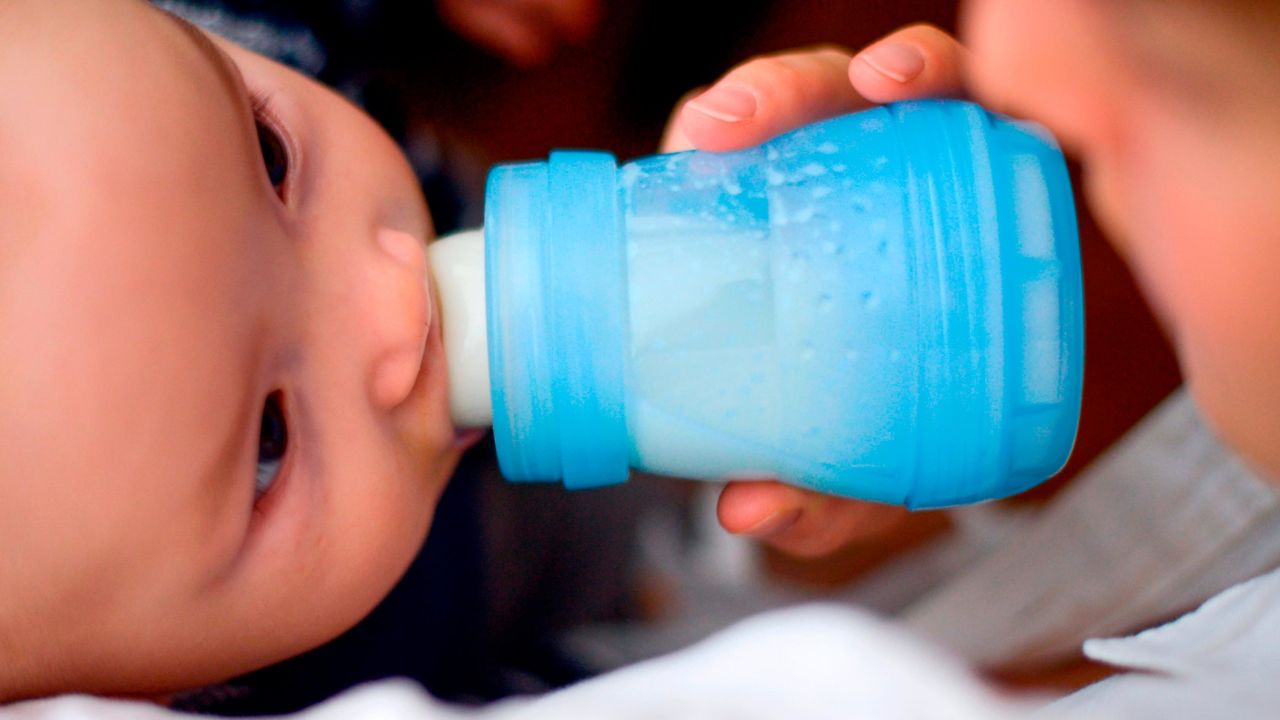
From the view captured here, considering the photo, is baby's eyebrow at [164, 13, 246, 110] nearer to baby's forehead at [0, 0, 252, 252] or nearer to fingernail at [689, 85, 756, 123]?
baby's forehead at [0, 0, 252, 252]

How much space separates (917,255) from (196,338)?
0.35 meters

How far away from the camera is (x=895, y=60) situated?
0.52 meters

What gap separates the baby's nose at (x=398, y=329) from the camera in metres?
0.47

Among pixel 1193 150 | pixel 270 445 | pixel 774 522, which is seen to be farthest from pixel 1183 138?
pixel 270 445

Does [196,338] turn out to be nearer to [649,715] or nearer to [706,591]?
[649,715]

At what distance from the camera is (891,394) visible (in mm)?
448

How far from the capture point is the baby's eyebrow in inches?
18.0

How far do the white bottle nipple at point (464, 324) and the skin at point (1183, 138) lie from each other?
15cm

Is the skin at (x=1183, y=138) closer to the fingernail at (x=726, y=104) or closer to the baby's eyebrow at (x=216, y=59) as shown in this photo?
the fingernail at (x=726, y=104)

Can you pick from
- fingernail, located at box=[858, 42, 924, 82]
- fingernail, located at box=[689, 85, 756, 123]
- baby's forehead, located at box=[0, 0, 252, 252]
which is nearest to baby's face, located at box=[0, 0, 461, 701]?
baby's forehead, located at box=[0, 0, 252, 252]

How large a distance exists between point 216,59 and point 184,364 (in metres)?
0.18

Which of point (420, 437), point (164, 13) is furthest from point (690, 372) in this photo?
point (164, 13)

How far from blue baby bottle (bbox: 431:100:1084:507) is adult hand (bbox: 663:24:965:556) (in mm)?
38

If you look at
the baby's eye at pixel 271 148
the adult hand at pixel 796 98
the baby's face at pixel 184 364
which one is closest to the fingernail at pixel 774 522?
the adult hand at pixel 796 98
